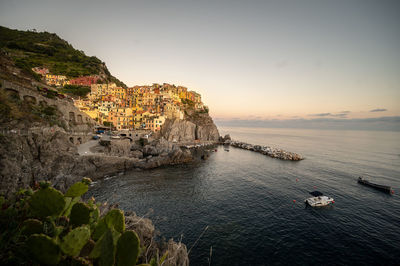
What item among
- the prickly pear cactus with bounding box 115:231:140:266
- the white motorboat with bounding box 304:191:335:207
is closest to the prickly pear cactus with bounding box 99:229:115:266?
the prickly pear cactus with bounding box 115:231:140:266

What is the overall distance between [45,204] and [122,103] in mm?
80611

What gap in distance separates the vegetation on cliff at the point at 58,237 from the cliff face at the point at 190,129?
6437 cm

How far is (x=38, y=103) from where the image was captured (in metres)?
35.8

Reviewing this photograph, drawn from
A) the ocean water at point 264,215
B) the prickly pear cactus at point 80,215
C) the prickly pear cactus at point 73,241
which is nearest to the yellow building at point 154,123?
the ocean water at point 264,215

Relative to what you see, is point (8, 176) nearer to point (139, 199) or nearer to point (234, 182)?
point (139, 199)

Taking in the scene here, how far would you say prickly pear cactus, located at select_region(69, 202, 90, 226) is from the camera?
3.70 meters

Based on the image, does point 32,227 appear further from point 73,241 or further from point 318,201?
point 318,201

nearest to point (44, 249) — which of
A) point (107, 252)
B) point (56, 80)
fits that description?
point (107, 252)

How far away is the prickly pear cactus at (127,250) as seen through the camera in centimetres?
299

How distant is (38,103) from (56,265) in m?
49.6

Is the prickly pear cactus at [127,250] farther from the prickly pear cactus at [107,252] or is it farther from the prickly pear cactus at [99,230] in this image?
the prickly pear cactus at [99,230]

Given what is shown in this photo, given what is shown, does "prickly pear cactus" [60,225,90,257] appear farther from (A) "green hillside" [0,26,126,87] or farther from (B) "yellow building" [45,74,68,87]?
(A) "green hillside" [0,26,126,87]

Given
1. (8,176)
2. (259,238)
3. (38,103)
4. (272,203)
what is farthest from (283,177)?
(38,103)

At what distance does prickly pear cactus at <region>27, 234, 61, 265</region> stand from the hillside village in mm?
63796
